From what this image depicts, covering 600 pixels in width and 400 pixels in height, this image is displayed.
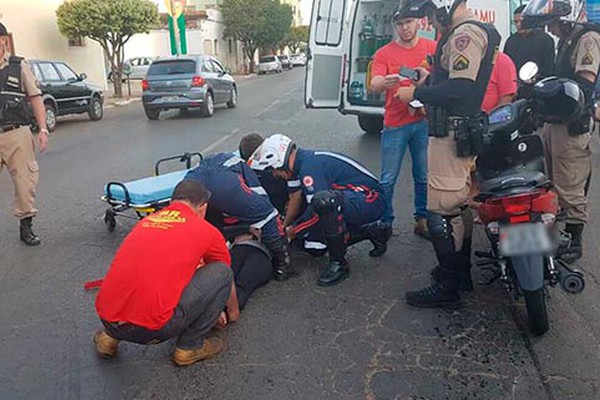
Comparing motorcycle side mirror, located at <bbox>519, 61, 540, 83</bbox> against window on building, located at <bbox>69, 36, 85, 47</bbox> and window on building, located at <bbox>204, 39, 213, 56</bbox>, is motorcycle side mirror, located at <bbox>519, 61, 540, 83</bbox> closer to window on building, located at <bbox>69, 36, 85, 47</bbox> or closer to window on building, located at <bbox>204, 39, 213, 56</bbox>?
window on building, located at <bbox>69, 36, 85, 47</bbox>

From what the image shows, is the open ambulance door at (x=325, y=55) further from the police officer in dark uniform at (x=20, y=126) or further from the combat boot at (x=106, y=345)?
the combat boot at (x=106, y=345)

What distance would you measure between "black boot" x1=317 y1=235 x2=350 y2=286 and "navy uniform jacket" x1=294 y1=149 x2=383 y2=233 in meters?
0.23

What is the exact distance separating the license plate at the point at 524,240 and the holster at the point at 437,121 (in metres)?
0.77

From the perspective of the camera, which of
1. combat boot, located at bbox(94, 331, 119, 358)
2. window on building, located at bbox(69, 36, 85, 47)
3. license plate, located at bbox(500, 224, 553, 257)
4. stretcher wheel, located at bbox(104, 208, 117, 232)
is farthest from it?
window on building, located at bbox(69, 36, 85, 47)

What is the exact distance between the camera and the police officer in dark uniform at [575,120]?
4.20m

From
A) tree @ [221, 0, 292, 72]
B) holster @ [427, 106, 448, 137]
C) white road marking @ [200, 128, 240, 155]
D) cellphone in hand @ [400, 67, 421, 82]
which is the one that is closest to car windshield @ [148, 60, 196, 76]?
white road marking @ [200, 128, 240, 155]

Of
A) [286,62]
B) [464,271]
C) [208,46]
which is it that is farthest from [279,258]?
[286,62]

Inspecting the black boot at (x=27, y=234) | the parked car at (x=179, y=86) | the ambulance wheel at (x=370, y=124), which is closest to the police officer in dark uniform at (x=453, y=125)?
the black boot at (x=27, y=234)

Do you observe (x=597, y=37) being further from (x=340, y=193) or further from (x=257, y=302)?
(x=257, y=302)

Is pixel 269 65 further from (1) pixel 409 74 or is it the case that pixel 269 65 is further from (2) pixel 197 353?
(2) pixel 197 353

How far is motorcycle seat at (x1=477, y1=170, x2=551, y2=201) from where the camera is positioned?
335 centimetres

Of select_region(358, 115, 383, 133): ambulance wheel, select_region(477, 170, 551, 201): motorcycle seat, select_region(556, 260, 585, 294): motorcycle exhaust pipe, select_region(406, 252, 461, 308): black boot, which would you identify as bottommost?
select_region(358, 115, 383, 133): ambulance wheel

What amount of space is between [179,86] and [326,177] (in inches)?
478

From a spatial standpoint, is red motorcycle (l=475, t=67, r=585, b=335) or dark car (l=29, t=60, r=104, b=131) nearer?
red motorcycle (l=475, t=67, r=585, b=335)
